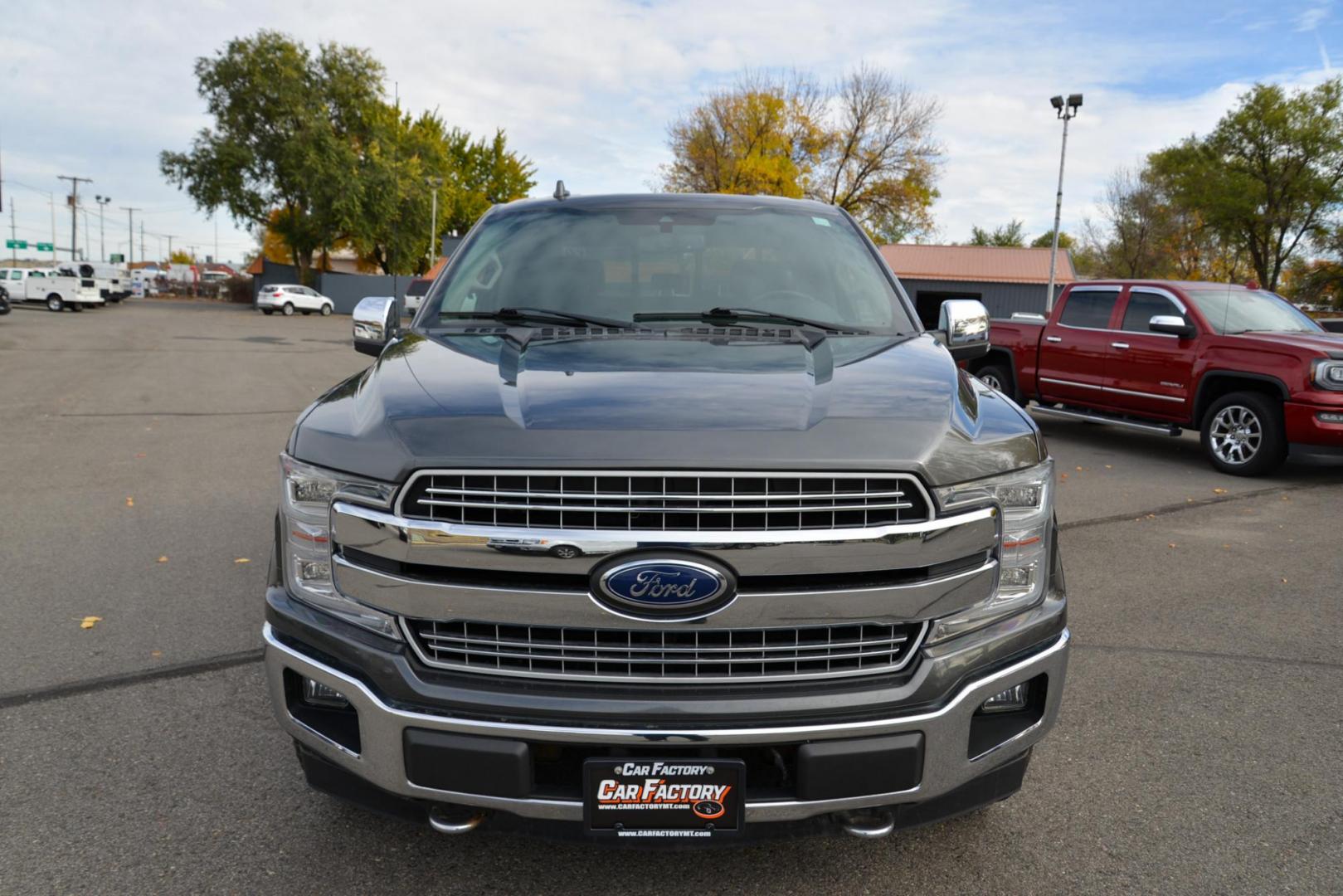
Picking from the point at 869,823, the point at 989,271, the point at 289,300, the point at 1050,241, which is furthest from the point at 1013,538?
the point at 1050,241

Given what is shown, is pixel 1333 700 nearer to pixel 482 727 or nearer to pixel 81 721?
pixel 482 727

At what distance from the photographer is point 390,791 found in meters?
2.16

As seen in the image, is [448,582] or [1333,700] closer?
[448,582]

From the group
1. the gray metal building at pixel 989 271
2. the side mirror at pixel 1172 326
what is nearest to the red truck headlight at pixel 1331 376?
the side mirror at pixel 1172 326

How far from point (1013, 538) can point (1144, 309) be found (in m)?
9.48

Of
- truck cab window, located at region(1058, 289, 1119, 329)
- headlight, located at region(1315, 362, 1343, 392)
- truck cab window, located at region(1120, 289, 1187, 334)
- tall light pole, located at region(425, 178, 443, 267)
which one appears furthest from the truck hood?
tall light pole, located at region(425, 178, 443, 267)

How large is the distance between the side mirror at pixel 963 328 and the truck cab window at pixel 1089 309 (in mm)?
7971

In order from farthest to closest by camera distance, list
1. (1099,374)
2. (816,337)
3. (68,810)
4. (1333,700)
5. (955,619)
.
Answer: (1099,374), (1333,700), (816,337), (68,810), (955,619)

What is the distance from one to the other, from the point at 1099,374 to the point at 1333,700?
7.49m

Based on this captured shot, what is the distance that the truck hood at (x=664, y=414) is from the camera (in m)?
2.11

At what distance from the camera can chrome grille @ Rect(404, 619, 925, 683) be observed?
6.94 feet

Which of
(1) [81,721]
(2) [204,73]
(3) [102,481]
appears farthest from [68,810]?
(2) [204,73]

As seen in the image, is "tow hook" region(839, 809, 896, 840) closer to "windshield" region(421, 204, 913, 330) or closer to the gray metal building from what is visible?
"windshield" region(421, 204, 913, 330)

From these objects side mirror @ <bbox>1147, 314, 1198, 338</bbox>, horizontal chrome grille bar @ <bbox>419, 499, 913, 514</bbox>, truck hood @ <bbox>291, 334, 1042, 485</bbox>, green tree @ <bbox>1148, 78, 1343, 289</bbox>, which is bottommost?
horizontal chrome grille bar @ <bbox>419, 499, 913, 514</bbox>
